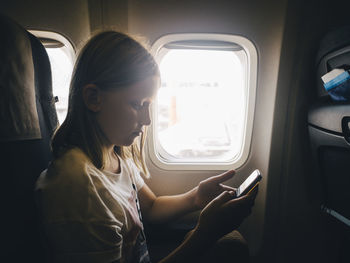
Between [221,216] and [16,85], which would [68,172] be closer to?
[16,85]

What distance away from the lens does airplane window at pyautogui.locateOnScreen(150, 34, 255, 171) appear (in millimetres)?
1344

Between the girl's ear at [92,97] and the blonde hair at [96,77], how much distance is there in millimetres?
19

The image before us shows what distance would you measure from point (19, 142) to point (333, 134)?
121 centimetres

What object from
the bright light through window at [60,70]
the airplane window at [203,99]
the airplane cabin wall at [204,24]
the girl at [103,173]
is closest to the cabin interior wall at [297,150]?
the airplane cabin wall at [204,24]

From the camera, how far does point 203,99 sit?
5.20 feet

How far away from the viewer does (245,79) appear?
1360 mm

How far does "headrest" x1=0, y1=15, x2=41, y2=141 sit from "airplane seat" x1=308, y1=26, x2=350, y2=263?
1.14m

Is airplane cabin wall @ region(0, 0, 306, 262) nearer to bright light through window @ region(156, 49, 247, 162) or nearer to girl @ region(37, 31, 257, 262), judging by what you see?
bright light through window @ region(156, 49, 247, 162)

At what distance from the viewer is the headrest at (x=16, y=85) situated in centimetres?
53

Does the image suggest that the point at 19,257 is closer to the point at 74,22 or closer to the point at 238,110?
the point at 74,22

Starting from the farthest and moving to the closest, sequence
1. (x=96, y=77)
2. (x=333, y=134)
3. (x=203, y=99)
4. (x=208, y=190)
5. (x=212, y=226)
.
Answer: (x=203, y=99) → (x=208, y=190) → (x=333, y=134) → (x=212, y=226) → (x=96, y=77)

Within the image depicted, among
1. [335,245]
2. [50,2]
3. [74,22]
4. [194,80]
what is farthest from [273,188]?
[50,2]

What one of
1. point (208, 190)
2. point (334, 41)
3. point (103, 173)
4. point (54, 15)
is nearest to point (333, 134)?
point (334, 41)

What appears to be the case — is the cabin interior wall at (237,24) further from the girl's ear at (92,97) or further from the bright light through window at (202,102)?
the girl's ear at (92,97)
